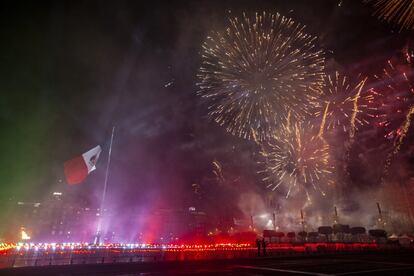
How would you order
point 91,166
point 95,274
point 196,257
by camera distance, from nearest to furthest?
point 95,274 → point 196,257 → point 91,166

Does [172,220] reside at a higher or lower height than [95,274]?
higher

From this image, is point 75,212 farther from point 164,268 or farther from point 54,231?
point 164,268

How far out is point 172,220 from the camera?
134 metres

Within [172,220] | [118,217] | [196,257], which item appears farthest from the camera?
[172,220]

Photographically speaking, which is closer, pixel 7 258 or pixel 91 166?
pixel 7 258

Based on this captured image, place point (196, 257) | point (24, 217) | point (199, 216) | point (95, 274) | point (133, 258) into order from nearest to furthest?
1. point (95, 274)
2. point (133, 258)
3. point (196, 257)
4. point (24, 217)
5. point (199, 216)

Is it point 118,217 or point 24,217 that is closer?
point 24,217

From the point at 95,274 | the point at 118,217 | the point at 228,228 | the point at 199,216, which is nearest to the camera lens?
the point at 95,274

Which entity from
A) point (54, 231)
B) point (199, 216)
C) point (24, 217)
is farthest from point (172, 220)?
point (24, 217)

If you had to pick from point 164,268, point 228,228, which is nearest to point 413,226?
→ point 228,228

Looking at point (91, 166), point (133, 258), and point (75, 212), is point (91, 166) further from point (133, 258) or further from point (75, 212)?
point (75, 212)

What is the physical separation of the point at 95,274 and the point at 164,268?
16.4 feet

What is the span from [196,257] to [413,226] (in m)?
105

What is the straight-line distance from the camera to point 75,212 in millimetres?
109625
